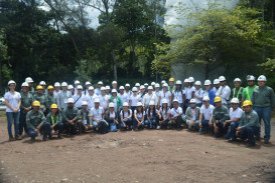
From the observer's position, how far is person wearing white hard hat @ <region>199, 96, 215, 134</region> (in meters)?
13.3

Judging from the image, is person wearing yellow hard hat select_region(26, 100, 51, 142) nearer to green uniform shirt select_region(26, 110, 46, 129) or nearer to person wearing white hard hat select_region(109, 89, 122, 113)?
green uniform shirt select_region(26, 110, 46, 129)

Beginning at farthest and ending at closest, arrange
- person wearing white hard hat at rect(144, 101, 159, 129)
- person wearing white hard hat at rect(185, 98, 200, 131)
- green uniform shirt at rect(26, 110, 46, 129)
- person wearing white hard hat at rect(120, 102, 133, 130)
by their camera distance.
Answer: person wearing white hard hat at rect(144, 101, 159, 129) → person wearing white hard hat at rect(120, 102, 133, 130) → person wearing white hard hat at rect(185, 98, 200, 131) → green uniform shirt at rect(26, 110, 46, 129)

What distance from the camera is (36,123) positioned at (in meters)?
12.7

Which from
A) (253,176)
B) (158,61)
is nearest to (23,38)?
(158,61)

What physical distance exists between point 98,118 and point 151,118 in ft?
6.48

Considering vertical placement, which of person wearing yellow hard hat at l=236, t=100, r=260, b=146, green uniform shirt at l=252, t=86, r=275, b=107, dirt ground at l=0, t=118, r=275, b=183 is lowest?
dirt ground at l=0, t=118, r=275, b=183

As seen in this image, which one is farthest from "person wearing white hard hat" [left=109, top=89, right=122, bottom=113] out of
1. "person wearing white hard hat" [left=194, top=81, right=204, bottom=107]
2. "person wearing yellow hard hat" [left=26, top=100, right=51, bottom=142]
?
"person wearing yellow hard hat" [left=26, top=100, right=51, bottom=142]

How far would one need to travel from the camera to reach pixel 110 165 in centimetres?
905

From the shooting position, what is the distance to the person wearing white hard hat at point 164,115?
48.0 feet

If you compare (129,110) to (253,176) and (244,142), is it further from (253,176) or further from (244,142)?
(253,176)

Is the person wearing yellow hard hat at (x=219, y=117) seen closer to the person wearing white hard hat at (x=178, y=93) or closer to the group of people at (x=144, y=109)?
the group of people at (x=144, y=109)

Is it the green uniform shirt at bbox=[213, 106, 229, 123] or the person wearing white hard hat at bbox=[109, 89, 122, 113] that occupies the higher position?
the person wearing white hard hat at bbox=[109, 89, 122, 113]

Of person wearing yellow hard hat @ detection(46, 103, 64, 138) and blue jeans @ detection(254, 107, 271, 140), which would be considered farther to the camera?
person wearing yellow hard hat @ detection(46, 103, 64, 138)

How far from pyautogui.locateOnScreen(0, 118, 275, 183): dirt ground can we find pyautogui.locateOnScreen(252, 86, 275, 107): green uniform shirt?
46.3 inches
